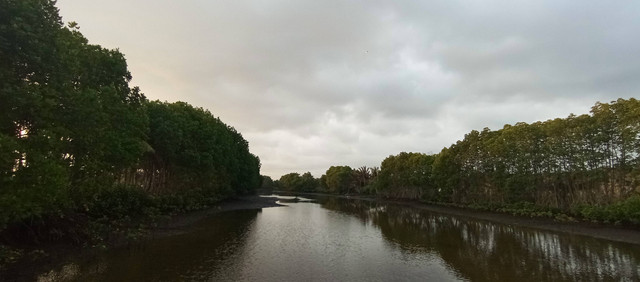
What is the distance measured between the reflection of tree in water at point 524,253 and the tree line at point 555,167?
13.2m

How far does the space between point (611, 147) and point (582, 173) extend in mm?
5934

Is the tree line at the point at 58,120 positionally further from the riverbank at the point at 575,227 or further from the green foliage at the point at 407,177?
the green foliage at the point at 407,177

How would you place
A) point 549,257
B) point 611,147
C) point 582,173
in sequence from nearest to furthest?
point 549,257 → point 611,147 → point 582,173

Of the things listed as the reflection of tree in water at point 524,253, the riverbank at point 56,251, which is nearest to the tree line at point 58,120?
the riverbank at point 56,251

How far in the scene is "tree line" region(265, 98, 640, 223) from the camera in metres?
48.7

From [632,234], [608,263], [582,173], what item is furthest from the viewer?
[582,173]

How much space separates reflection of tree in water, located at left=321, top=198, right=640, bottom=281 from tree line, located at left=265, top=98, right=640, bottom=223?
13192 mm

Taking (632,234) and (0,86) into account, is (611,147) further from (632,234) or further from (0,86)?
(0,86)

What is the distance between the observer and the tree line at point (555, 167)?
48.7 meters

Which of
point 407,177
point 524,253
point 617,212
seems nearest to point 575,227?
point 617,212

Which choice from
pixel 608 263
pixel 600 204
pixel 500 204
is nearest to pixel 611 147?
pixel 600 204

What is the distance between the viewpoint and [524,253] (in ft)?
106

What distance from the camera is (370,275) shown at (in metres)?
24.0

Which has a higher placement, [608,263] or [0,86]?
[0,86]
